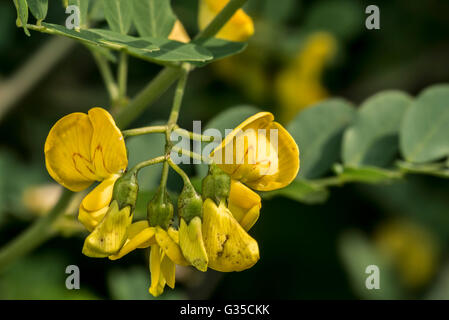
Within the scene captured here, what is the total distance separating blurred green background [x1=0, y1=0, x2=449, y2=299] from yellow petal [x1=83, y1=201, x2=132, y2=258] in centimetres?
126

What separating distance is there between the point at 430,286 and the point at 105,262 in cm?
146

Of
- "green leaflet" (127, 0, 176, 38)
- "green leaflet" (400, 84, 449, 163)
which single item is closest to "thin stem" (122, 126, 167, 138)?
"green leaflet" (127, 0, 176, 38)

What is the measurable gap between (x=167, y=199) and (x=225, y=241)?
4.6 inches

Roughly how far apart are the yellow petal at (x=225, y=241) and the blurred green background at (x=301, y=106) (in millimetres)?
1281

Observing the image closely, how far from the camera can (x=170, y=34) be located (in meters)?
1.28

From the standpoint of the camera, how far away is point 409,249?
293 cm

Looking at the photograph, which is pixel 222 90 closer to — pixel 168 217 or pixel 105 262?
pixel 105 262

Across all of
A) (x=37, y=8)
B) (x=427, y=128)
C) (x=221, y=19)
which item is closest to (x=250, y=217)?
(x=221, y=19)

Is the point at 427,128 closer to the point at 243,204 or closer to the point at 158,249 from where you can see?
the point at 243,204

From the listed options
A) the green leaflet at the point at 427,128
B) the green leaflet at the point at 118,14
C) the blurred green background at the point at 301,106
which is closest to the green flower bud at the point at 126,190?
the green leaflet at the point at 118,14

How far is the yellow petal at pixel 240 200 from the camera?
105 centimetres

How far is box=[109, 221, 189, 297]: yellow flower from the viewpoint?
1013 mm

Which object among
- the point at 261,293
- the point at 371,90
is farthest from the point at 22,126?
the point at 371,90

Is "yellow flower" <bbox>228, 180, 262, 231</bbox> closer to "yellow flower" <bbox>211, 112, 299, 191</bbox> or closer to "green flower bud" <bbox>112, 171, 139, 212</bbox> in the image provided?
"yellow flower" <bbox>211, 112, 299, 191</bbox>
